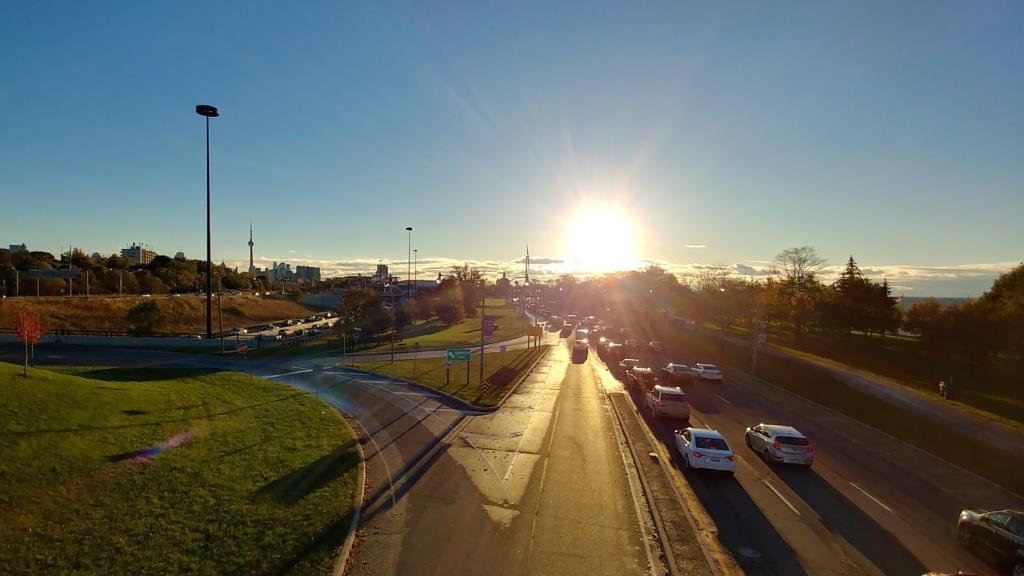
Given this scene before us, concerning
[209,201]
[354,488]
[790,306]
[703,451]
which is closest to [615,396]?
[703,451]

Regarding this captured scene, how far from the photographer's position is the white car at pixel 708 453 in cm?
1703

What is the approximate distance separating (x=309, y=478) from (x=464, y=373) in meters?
23.4

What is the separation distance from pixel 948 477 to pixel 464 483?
17330 millimetres

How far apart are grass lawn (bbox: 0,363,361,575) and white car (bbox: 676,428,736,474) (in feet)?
36.3

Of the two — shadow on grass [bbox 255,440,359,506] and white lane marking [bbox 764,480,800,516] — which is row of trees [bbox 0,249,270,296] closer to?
shadow on grass [bbox 255,440,359,506]

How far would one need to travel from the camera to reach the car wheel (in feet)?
40.1

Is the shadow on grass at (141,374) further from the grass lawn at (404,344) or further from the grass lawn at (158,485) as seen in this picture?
the grass lawn at (404,344)

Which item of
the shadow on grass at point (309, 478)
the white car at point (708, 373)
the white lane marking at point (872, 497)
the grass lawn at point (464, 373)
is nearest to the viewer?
the shadow on grass at point (309, 478)

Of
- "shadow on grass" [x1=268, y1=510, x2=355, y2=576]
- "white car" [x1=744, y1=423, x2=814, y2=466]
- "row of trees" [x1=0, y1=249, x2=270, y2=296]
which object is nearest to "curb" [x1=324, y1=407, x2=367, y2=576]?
"shadow on grass" [x1=268, y1=510, x2=355, y2=576]

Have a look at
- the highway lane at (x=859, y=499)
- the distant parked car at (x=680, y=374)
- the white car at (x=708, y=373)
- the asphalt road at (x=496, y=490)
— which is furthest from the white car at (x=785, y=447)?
the white car at (x=708, y=373)

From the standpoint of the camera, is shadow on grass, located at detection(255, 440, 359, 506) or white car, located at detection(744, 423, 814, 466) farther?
white car, located at detection(744, 423, 814, 466)

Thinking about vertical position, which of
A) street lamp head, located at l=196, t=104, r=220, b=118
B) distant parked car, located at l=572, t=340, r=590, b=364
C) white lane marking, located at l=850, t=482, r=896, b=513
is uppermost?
street lamp head, located at l=196, t=104, r=220, b=118

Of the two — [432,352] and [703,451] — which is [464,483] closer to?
[703,451]

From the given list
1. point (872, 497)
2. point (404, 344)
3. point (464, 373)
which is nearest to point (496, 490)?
point (872, 497)
